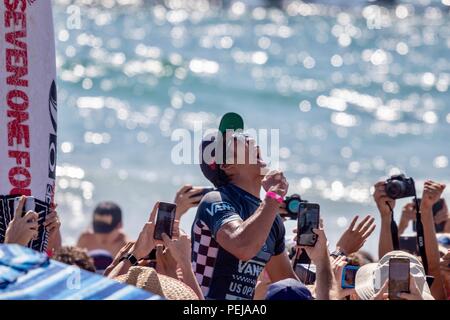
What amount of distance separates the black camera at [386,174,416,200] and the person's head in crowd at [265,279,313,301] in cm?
183

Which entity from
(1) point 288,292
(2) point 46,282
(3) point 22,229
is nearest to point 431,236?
(1) point 288,292

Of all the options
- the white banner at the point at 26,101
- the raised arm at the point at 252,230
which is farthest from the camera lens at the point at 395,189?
the white banner at the point at 26,101

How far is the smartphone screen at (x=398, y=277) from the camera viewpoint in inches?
180

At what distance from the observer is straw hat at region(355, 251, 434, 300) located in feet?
16.2

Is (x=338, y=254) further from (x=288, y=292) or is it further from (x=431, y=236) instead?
(x=288, y=292)

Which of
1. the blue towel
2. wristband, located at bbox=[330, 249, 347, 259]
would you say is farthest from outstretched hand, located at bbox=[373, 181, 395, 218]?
the blue towel

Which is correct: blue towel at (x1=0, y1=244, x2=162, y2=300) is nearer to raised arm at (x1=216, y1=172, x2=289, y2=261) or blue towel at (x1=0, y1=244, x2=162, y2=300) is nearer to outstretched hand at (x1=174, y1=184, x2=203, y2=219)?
raised arm at (x1=216, y1=172, x2=289, y2=261)

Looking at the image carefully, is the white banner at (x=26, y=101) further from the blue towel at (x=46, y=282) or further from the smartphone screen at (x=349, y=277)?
the blue towel at (x=46, y=282)

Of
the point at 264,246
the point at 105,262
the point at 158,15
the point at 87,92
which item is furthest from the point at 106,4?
the point at 264,246

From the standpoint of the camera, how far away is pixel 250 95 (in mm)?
25906

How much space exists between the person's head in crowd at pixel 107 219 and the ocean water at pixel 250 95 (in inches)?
110

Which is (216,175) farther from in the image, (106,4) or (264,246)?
(106,4)
